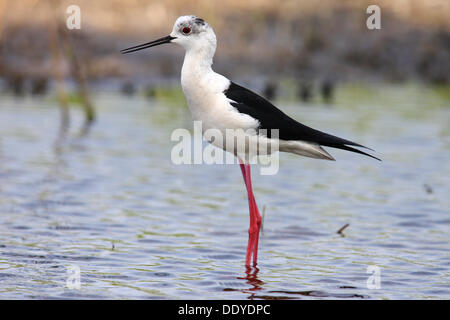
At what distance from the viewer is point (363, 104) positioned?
18.9 m

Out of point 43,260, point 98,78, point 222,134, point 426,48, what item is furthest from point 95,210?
point 426,48

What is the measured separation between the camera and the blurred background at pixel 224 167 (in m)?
7.12

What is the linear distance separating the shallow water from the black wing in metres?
1.08

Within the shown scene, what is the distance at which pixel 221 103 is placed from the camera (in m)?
6.88

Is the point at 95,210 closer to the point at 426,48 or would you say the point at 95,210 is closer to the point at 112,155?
the point at 112,155

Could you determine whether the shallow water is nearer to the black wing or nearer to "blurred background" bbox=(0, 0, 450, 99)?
the black wing

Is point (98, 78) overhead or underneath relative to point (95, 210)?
overhead

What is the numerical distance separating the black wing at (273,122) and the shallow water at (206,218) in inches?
42.5

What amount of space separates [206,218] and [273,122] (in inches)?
92.3

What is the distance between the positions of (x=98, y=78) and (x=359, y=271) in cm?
1472
